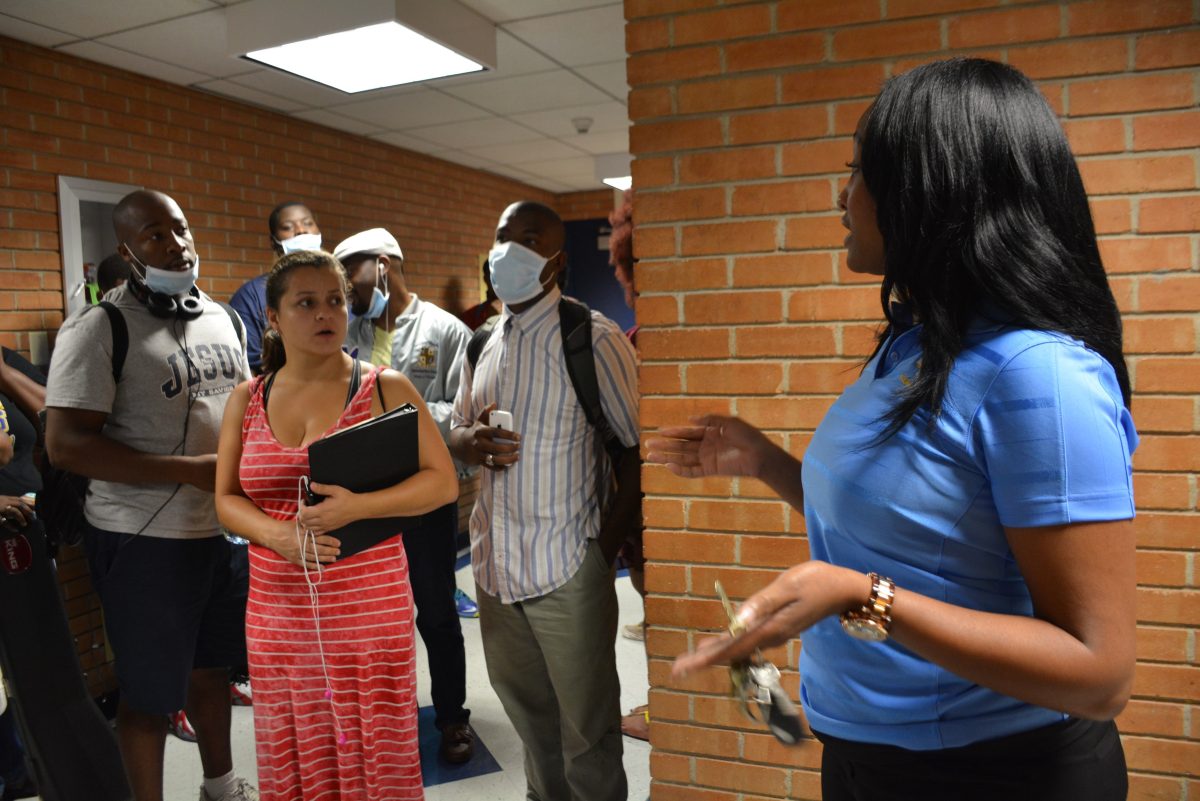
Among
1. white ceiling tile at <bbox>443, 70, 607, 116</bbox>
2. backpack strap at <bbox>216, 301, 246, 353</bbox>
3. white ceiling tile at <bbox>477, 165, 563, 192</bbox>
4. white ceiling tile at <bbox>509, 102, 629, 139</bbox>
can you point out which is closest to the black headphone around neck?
backpack strap at <bbox>216, 301, 246, 353</bbox>

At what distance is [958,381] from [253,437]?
1789 mm

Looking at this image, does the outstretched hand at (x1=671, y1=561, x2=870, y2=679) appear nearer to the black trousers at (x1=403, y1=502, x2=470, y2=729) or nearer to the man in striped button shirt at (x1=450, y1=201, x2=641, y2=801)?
the man in striped button shirt at (x1=450, y1=201, x2=641, y2=801)

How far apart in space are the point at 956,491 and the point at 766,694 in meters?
0.30

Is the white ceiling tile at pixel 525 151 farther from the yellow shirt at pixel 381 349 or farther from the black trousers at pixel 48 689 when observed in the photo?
the black trousers at pixel 48 689

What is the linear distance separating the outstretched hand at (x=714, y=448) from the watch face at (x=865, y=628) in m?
0.52

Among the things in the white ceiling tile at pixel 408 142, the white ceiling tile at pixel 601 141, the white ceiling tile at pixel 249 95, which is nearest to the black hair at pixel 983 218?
the white ceiling tile at pixel 249 95

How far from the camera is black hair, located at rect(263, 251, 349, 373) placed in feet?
7.36

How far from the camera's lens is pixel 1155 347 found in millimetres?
1792

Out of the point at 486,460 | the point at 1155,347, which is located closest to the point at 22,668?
the point at 486,460

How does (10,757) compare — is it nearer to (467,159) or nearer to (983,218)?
(983,218)

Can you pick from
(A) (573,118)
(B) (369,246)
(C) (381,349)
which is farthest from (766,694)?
(A) (573,118)

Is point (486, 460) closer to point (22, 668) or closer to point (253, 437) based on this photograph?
point (253, 437)

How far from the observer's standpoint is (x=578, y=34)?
409 centimetres

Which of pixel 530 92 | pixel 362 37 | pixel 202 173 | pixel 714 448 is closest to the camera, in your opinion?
pixel 714 448
